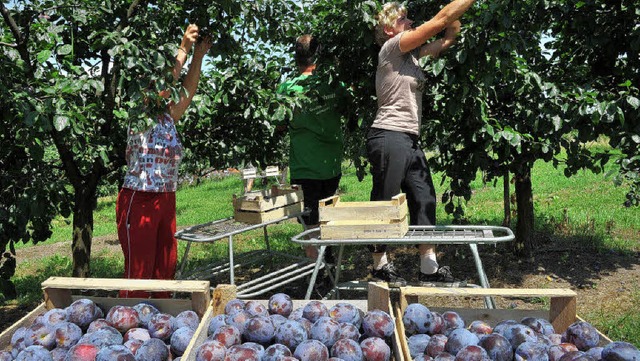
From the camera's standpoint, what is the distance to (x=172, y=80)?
244cm

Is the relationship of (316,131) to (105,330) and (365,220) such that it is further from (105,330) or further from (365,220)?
(105,330)

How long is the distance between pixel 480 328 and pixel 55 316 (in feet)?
4.61

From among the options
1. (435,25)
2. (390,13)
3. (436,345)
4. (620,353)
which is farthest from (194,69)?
(620,353)

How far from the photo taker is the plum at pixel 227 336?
5.15ft

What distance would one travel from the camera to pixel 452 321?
1.78 metres

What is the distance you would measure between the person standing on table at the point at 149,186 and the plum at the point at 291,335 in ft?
4.38

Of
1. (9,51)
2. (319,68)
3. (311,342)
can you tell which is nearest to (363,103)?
(319,68)

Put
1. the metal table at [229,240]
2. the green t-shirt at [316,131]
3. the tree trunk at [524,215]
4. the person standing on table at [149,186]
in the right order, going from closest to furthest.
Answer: the person standing on table at [149,186] < the metal table at [229,240] < the green t-shirt at [316,131] < the tree trunk at [524,215]

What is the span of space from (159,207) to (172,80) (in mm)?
708

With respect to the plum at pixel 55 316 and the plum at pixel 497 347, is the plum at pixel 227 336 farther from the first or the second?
the plum at pixel 497 347

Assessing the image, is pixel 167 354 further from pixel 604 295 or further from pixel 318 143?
pixel 604 295

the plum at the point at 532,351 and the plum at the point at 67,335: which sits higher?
the plum at the point at 67,335

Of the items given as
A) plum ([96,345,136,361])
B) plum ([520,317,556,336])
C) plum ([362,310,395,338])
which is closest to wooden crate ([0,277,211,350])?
plum ([96,345,136,361])

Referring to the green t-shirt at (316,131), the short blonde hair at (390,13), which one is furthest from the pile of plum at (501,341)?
the green t-shirt at (316,131)
